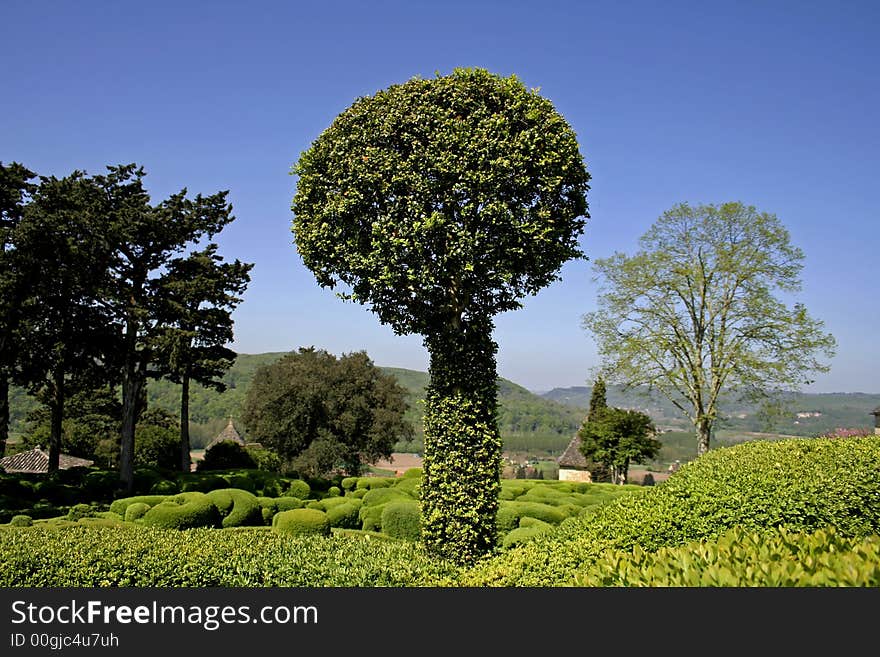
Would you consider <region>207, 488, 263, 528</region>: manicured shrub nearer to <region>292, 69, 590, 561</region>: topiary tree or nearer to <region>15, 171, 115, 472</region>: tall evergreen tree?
<region>292, 69, 590, 561</region>: topiary tree

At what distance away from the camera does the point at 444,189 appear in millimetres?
8602

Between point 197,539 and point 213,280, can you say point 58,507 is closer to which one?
point 213,280

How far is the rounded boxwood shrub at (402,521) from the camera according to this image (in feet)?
45.6

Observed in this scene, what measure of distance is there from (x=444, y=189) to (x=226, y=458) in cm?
3157

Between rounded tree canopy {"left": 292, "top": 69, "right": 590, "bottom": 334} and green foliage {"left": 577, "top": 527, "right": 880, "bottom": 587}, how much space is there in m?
4.68

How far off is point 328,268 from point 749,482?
22.3 ft

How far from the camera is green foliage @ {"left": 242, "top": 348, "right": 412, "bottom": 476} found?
33438 millimetres

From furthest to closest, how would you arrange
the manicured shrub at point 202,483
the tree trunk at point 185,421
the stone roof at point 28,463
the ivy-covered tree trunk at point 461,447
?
1. the stone roof at point 28,463
2. the tree trunk at point 185,421
3. the manicured shrub at point 202,483
4. the ivy-covered tree trunk at point 461,447

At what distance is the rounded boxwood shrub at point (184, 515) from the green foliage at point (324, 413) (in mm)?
16114

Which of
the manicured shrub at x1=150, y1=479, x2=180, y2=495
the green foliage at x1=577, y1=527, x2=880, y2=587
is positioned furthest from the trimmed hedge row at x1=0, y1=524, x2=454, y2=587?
the manicured shrub at x1=150, y1=479, x2=180, y2=495

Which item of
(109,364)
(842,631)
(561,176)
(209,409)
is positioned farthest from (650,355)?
(209,409)

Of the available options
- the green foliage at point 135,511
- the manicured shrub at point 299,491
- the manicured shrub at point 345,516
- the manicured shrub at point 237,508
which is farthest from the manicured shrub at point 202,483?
the manicured shrub at point 345,516

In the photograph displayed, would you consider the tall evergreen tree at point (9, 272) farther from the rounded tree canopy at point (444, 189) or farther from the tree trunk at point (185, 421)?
the rounded tree canopy at point (444, 189)

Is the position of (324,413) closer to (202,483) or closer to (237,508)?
(202,483)
